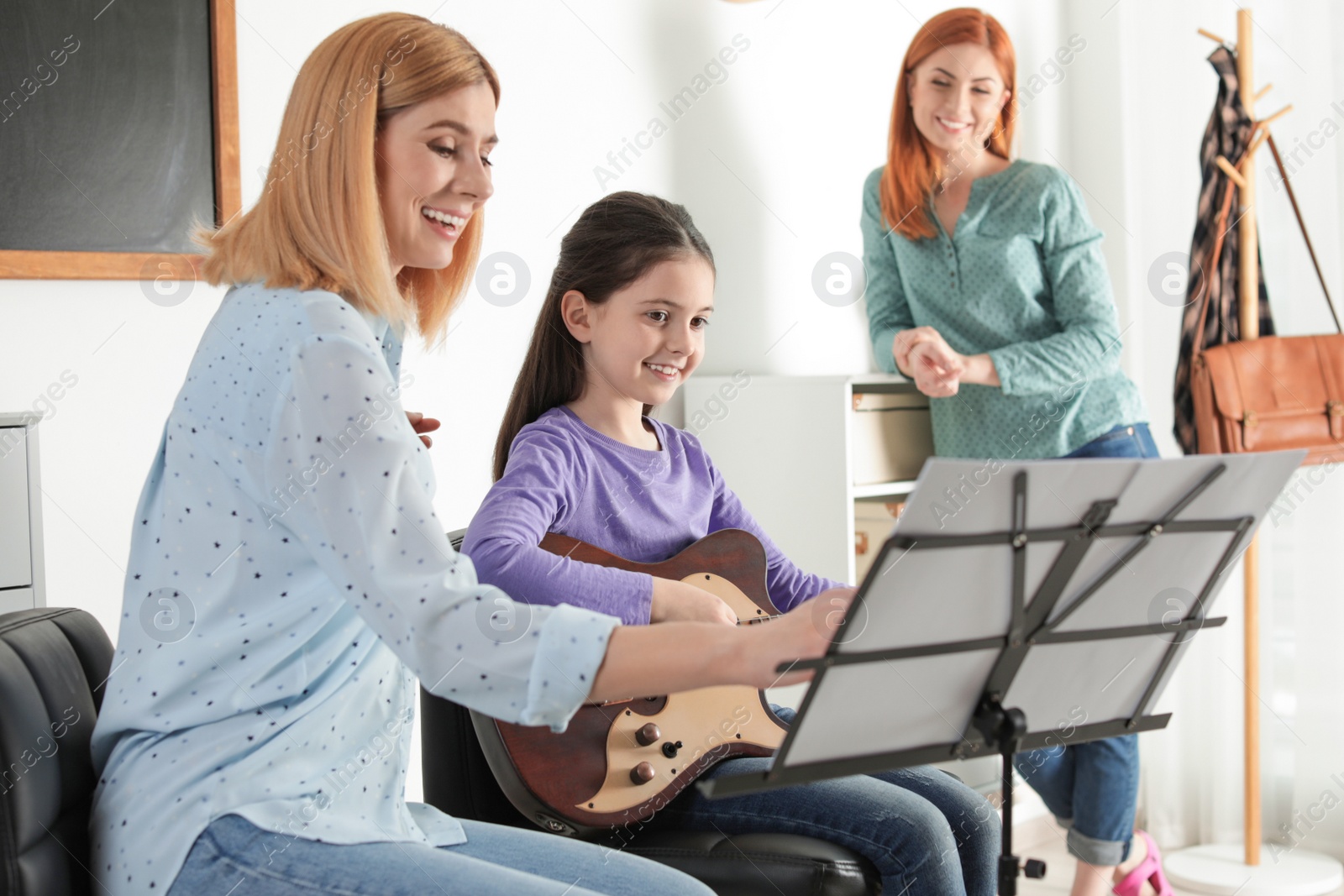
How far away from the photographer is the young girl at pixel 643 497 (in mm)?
1324

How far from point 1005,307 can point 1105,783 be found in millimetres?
957

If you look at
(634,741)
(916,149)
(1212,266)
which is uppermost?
(916,149)

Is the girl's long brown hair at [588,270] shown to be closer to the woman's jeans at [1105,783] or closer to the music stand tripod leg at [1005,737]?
the music stand tripod leg at [1005,737]

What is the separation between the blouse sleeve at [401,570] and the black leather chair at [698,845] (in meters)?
0.48

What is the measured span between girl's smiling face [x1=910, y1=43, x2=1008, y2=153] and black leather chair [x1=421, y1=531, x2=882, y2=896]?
1.53 m

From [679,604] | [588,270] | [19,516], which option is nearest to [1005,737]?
[679,604]

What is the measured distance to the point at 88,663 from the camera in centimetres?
A: 110

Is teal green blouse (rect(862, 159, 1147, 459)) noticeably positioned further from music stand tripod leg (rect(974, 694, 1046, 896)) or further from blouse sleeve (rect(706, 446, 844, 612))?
music stand tripod leg (rect(974, 694, 1046, 896))

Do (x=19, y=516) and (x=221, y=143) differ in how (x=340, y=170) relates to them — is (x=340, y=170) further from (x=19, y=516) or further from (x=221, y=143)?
(x=221, y=143)

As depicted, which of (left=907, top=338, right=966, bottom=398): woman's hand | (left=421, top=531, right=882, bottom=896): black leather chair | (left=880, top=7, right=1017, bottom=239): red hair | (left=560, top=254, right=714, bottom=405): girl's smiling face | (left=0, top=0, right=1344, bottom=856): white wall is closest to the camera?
(left=421, top=531, right=882, bottom=896): black leather chair

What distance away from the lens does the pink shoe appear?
243cm

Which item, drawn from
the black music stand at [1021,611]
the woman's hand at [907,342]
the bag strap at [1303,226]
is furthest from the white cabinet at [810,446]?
the black music stand at [1021,611]

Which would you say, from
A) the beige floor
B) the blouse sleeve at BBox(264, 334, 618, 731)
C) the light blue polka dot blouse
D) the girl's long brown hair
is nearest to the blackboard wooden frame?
the girl's long brown hair

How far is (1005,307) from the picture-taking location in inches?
92.9
